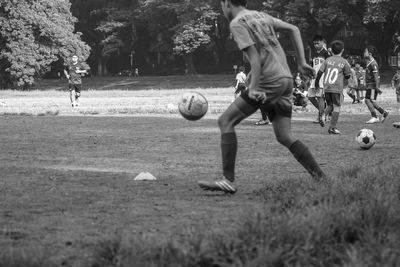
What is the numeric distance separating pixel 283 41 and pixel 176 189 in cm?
6413

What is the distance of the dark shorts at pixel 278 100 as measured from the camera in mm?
7355

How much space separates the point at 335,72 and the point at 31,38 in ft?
141

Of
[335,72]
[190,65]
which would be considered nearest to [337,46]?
[335,72]

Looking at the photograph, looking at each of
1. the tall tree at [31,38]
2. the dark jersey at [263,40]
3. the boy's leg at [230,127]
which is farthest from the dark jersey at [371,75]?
the tall tree at [31,38]

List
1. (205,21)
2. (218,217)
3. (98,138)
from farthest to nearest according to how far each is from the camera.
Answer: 1. (205,21)
2. (98,138)
3. (218,217)

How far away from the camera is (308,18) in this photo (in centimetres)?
5722

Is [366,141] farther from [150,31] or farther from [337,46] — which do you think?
[150,31]

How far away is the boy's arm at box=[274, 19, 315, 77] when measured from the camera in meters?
7.42

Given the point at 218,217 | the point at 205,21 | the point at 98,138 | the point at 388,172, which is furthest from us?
the point at 205,21

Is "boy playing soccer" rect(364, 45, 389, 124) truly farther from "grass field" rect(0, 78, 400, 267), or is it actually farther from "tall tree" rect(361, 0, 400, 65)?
"tall tree" rect(361, 0, 400, 65)

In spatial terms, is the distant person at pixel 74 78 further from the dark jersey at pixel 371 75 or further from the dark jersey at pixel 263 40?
the dark jersey at pixel 263 40

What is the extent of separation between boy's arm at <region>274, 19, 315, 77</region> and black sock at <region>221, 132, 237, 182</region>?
1056 millimetres

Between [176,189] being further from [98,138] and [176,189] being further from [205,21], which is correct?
[205,21]

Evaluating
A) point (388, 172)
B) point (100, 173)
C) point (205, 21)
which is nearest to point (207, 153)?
point (100, 173)
